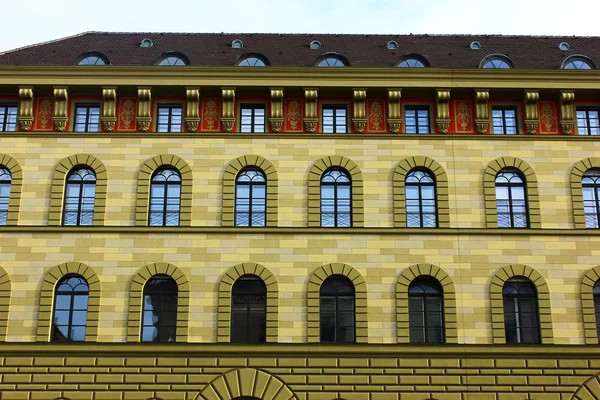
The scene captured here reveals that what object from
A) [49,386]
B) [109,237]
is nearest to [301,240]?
[109,237]

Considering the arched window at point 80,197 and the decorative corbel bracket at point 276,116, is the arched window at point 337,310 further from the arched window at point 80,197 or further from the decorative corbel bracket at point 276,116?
the arched window at point 80,197

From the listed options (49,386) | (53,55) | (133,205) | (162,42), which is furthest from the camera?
(162,42)

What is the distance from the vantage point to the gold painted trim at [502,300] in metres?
30.1

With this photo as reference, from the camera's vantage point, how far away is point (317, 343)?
97.6 feet

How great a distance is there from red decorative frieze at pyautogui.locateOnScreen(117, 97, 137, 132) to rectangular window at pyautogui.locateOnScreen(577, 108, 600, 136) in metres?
17.4

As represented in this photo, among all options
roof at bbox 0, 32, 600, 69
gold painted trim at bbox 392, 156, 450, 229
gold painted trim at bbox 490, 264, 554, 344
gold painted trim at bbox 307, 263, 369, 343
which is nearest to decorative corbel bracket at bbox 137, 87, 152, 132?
roof at bbox 0, 32, 600, 69

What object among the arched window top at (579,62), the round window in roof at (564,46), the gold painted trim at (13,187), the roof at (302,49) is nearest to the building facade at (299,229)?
the gold painted trim at (13,187)

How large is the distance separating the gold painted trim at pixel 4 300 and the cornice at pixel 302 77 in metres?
7.57

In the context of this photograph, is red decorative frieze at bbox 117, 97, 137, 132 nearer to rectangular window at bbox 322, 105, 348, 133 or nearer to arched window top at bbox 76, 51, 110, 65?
arched window top at bbox 76, 51, 110, 65

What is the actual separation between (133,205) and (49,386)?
7129 millimetres

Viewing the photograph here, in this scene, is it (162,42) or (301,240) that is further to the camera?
(162,42)

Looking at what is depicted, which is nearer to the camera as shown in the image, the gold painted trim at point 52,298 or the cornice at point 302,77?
the gold painted trim at point 52,298

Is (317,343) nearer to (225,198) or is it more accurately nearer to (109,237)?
(225,198)

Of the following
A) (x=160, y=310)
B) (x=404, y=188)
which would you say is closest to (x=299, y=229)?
(x=404, y=188)
